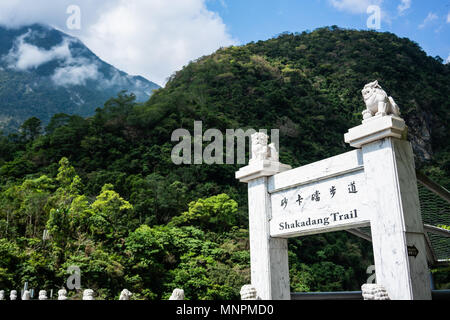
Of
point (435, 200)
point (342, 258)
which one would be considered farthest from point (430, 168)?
point (435, 200)

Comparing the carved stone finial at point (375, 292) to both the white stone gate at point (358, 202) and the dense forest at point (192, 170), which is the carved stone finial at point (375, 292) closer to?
the white stone gate at point (358, 202)

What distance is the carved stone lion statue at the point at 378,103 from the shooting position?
4.41 m

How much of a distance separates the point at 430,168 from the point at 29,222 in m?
33.0

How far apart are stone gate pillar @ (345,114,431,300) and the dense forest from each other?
13.0 metres

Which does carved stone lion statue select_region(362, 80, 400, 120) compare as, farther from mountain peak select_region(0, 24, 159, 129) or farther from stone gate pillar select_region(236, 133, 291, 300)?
mountain peak select_region(0, 24, 159, 129)

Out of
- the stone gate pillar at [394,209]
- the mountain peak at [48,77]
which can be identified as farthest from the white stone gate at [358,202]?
the mountain peak at [48,77]

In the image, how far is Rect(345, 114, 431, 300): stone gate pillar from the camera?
13.0 feet

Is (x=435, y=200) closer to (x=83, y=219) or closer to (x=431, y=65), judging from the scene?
(x=83, y=219)

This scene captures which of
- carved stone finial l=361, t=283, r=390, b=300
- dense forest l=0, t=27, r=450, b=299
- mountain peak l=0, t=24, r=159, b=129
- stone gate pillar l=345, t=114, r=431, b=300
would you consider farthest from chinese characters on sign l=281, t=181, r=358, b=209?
mountain peak l=0, t=24, r=159, b=129

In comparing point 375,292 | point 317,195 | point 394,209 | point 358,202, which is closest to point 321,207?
point 317,195

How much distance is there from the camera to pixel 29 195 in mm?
19719

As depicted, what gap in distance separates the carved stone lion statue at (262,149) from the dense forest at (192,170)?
1138 centimetres

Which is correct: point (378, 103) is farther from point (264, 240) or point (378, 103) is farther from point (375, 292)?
point (264, 240)

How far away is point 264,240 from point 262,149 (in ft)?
4.48
